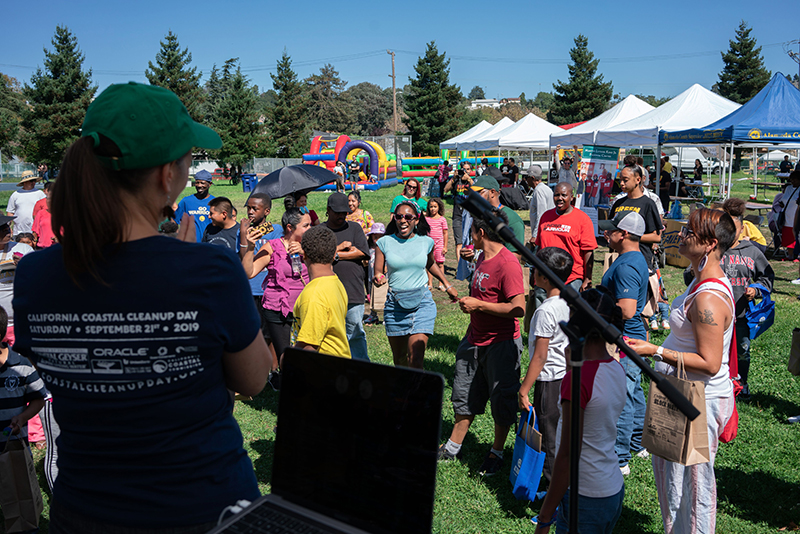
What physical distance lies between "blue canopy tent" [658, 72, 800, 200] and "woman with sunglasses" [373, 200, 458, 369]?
10.5m

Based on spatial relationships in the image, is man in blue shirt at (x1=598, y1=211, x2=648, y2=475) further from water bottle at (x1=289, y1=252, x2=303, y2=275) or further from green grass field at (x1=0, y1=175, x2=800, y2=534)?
water bottle at (x1=289, y1=252, x2=303, y2=275)

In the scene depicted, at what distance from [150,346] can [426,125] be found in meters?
56.8

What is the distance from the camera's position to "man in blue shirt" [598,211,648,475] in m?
4.29

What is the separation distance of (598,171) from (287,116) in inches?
1616

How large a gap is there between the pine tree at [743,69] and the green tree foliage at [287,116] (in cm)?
Result: 4206

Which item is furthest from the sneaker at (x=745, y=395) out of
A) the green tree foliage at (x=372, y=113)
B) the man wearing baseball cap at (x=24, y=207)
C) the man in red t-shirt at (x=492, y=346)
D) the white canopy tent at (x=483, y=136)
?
the green tree foliage at (x=372, y=113)

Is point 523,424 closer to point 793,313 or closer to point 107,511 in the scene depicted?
point 107,511

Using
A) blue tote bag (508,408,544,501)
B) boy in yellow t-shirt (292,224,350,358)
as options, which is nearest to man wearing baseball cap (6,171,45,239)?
boy in yellow t-shirt (292,224,350,358)

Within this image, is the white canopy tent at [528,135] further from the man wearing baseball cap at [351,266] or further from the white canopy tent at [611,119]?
the man wearing baseball cap at [351,266]

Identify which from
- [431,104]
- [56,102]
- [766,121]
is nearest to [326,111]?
[431,104]

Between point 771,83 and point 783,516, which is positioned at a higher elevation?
point 771,83

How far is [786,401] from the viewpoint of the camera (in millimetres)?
5594

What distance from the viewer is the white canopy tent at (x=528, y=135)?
25406 mm

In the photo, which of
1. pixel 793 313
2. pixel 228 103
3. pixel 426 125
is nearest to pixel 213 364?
pixel 793 313
